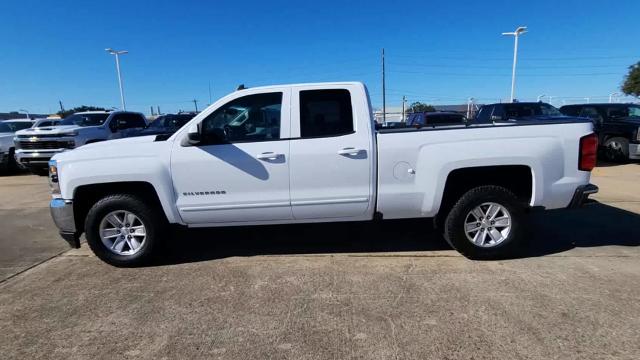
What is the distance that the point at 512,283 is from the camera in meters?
3.70

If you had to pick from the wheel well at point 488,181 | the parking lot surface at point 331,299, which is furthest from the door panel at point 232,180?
the wheel well at point 488,181

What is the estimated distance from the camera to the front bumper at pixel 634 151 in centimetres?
1100

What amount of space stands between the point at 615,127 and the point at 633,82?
3386 centimetres

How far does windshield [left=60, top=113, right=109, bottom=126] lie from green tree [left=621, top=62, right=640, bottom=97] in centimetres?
4446

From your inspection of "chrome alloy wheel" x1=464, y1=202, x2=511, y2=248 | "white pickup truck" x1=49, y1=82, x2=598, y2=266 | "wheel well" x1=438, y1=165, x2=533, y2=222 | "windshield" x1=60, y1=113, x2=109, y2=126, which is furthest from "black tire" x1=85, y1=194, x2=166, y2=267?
"windshield" x1=60, y1=113, x2=109, y2=126

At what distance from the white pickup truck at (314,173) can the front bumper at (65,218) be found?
0.01m

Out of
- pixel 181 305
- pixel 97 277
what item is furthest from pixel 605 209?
pixel 97 277

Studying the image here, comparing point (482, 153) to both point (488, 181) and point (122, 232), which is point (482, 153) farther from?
point (122, 232)

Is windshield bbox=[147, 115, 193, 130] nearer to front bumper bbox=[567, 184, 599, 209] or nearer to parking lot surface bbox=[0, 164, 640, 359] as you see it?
parking lot surface bbox=[0, 164, 640, 359]

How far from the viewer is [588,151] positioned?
404 cm

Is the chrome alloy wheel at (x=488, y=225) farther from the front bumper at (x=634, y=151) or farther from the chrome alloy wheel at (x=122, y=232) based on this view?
the front bumper at (x=634, y=151)

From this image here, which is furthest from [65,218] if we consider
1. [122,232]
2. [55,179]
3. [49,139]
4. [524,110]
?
[524,110]

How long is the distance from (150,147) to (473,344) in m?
3.51

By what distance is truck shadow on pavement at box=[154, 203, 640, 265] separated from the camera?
4.71 metres
